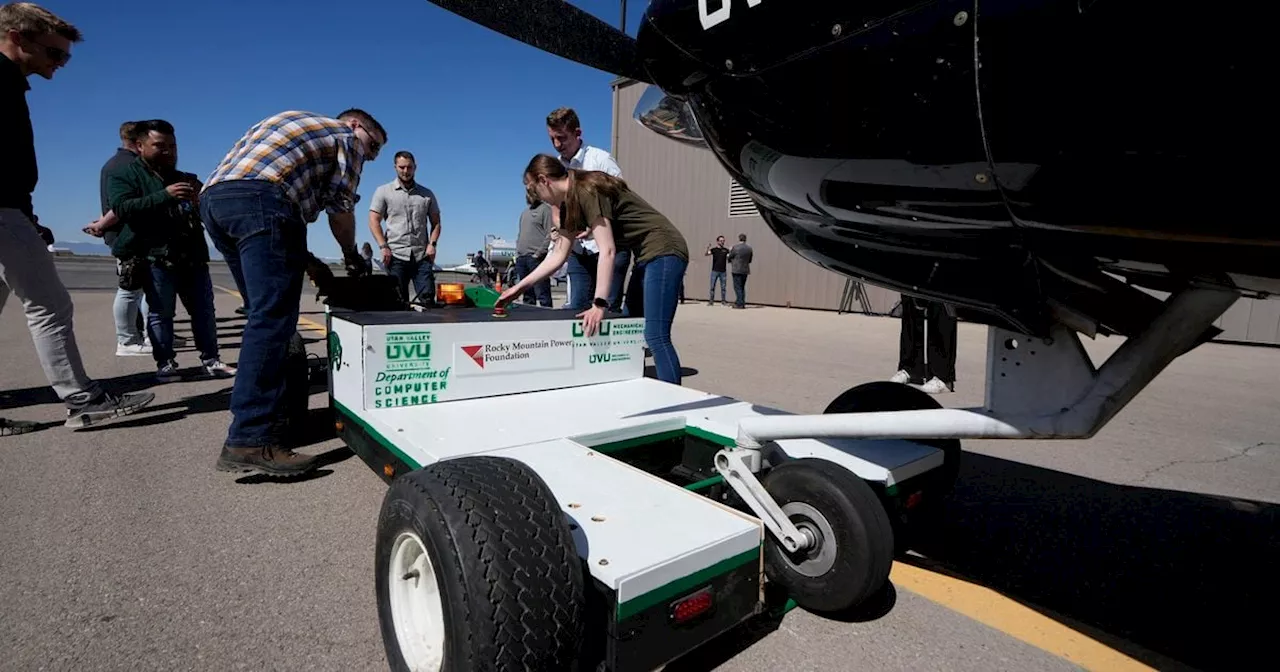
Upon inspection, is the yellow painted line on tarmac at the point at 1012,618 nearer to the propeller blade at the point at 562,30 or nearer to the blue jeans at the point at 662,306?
the blue jeans at the point at 662,306

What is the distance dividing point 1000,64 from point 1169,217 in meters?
0.38

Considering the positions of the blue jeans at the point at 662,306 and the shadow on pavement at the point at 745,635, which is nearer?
the shadow on pavement at the point at 745,635

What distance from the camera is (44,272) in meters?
3.02

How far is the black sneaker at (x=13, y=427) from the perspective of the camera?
3025 mm

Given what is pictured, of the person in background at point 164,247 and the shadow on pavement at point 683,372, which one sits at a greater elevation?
the person in background at point 164,247

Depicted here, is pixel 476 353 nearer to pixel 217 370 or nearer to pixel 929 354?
pixel 217 370

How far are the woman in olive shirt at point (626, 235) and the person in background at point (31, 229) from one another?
226 centimetres

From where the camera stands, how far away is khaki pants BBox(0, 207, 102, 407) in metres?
2.86

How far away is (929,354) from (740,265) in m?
9.16

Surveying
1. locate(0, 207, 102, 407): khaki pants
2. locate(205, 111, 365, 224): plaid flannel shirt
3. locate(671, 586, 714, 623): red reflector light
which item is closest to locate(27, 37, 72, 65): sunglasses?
locate(0, 207, 102, 407): khaki pants

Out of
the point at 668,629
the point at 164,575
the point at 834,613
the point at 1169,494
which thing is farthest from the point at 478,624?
the point at 1169,494

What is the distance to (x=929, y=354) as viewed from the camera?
14.9 ft

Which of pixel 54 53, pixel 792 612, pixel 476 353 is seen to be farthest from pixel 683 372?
pixel 54 53

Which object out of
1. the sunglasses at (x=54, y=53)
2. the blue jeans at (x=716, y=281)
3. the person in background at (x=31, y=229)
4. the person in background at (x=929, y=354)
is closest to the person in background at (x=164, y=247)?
the person in background at (x=31, y=229)
